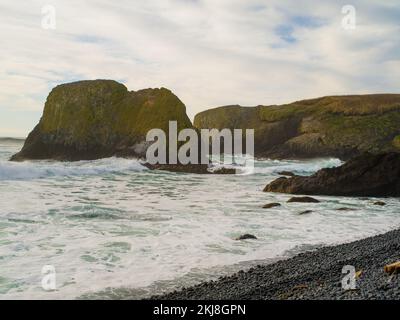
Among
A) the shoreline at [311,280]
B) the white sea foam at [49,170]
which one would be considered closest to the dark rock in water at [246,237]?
the shoreline at [311,280]

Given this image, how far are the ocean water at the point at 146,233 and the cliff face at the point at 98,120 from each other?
848 inches

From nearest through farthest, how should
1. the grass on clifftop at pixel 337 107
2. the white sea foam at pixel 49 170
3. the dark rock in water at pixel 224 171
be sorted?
the white sea foam at pixel 49 170
the dark rock in water at pixel 224 171
the grass on clifftop at pixel 337 107

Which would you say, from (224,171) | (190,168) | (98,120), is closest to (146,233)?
(224,171)

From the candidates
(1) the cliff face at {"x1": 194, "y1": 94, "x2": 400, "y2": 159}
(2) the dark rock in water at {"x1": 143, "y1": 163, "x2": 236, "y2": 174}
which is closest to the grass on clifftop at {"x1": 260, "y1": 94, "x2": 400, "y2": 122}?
(1) the cliff face at {"x1": 194, "y1": 94, "x2": 400, "y2": 159}

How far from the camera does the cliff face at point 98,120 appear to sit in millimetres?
42781

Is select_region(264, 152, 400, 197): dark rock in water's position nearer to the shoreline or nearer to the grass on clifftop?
the shoreline

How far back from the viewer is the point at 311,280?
714cm

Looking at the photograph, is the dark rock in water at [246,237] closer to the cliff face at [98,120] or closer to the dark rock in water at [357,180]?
the dark rock in water at [357,180]

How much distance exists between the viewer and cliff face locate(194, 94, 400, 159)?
59.4 meters

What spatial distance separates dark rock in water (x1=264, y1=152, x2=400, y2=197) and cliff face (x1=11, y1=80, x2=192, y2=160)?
70.8 feet

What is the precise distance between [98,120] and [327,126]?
33.8 metres

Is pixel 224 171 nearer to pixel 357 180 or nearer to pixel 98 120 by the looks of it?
pixel 357 180

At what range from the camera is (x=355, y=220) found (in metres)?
14.2

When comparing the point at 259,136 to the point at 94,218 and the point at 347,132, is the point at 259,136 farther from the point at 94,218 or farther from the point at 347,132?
the point at 94,218
